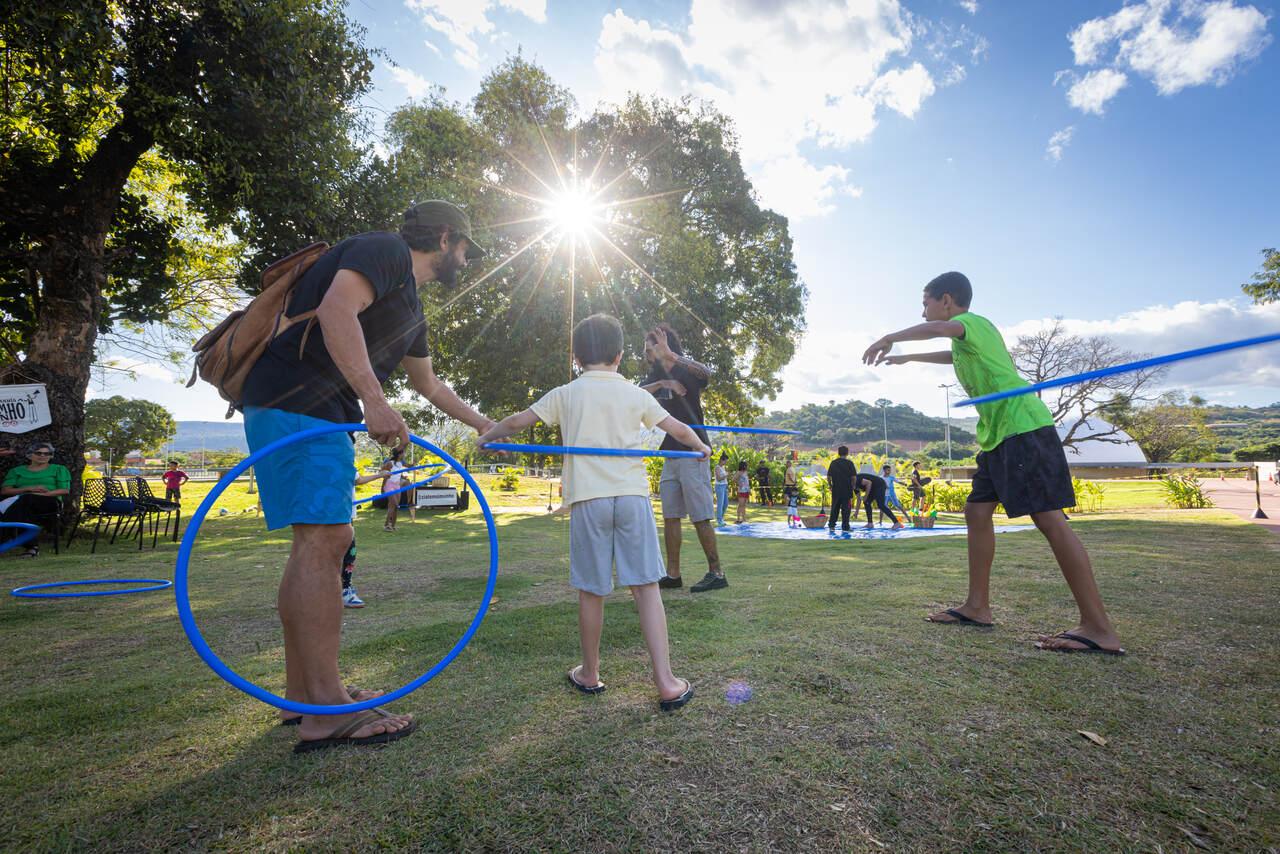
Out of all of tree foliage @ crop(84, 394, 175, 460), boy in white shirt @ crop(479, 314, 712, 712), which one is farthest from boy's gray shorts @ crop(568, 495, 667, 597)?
tree foliage @ crop(84, 394, 175, 460)

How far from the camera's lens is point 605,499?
103 inches

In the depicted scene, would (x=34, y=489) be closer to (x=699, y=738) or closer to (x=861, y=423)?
(x=699, y=738)

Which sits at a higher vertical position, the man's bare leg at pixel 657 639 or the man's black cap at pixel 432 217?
the man's black cap at pixel 432 217

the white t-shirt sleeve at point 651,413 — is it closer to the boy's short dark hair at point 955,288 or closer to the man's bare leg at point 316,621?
the man's bare leg at point 316,621

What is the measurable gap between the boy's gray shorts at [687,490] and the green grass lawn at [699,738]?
0.84 m

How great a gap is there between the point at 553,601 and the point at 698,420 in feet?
6.50

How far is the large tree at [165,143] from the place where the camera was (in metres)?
8.88

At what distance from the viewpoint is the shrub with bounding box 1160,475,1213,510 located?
1569cm

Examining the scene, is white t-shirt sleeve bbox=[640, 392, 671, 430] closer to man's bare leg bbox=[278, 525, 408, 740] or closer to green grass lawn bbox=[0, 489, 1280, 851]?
green grass lawn bbox=[0, 489, 1280, 851]

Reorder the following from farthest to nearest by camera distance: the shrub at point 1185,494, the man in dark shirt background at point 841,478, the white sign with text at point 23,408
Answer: the shrub at point 1185,494
the man in dark shirt background at point 841,478
the white sign with text at point 23,408

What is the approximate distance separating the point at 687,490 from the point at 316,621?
9.98 ft

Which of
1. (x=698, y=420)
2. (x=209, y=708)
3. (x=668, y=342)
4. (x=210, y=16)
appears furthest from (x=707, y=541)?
(x=210, y=16)

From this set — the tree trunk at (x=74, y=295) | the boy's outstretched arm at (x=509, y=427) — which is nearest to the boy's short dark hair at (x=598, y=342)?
the boy's outstretched arm at (x=509, y=427)

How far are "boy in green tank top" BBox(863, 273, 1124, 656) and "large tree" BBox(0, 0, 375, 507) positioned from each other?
10.1m
